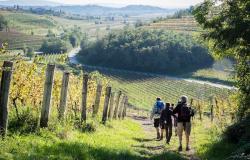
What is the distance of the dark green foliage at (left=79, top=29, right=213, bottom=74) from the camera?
6270 inches

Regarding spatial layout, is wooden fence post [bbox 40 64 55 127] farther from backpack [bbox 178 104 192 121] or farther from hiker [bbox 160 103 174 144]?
hiker [bbox 160 103 174 144]

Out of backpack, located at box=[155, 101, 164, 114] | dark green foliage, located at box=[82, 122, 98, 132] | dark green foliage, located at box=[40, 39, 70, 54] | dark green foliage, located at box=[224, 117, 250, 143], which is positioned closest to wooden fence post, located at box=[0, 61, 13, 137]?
dark green foliage, located at box=[82, 122, 98, 132]

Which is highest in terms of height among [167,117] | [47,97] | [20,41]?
[47,97]

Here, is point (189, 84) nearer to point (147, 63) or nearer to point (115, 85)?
point (115, 85)

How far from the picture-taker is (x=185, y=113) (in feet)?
52.4

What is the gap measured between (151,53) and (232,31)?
14613 cm

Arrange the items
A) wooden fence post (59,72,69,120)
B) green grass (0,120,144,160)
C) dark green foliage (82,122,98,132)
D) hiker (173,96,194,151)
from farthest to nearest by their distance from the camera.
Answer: hiker (173,96,194,151) → dark green foliage (82,122,98,132) → wooden fence post (59,72,69,120) → green grass (0,120,144,160)

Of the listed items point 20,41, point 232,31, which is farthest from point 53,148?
point 20,41

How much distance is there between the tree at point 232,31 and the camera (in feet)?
51.3

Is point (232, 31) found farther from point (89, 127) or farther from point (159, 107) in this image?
point (89, 127)

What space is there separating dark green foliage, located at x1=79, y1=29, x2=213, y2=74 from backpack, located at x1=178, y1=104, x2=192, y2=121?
137230 millimetres

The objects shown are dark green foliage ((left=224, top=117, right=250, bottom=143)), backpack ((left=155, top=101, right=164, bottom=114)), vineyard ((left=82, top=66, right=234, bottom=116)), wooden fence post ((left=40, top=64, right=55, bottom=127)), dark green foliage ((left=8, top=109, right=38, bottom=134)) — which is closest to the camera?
dark green foliage ((left=8, top=109, right=38, bottom=134))

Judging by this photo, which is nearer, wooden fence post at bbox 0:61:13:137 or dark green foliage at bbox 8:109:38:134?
wooden fence post at bbox 0:61:13:137

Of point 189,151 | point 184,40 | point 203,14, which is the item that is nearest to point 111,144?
point 189,151
